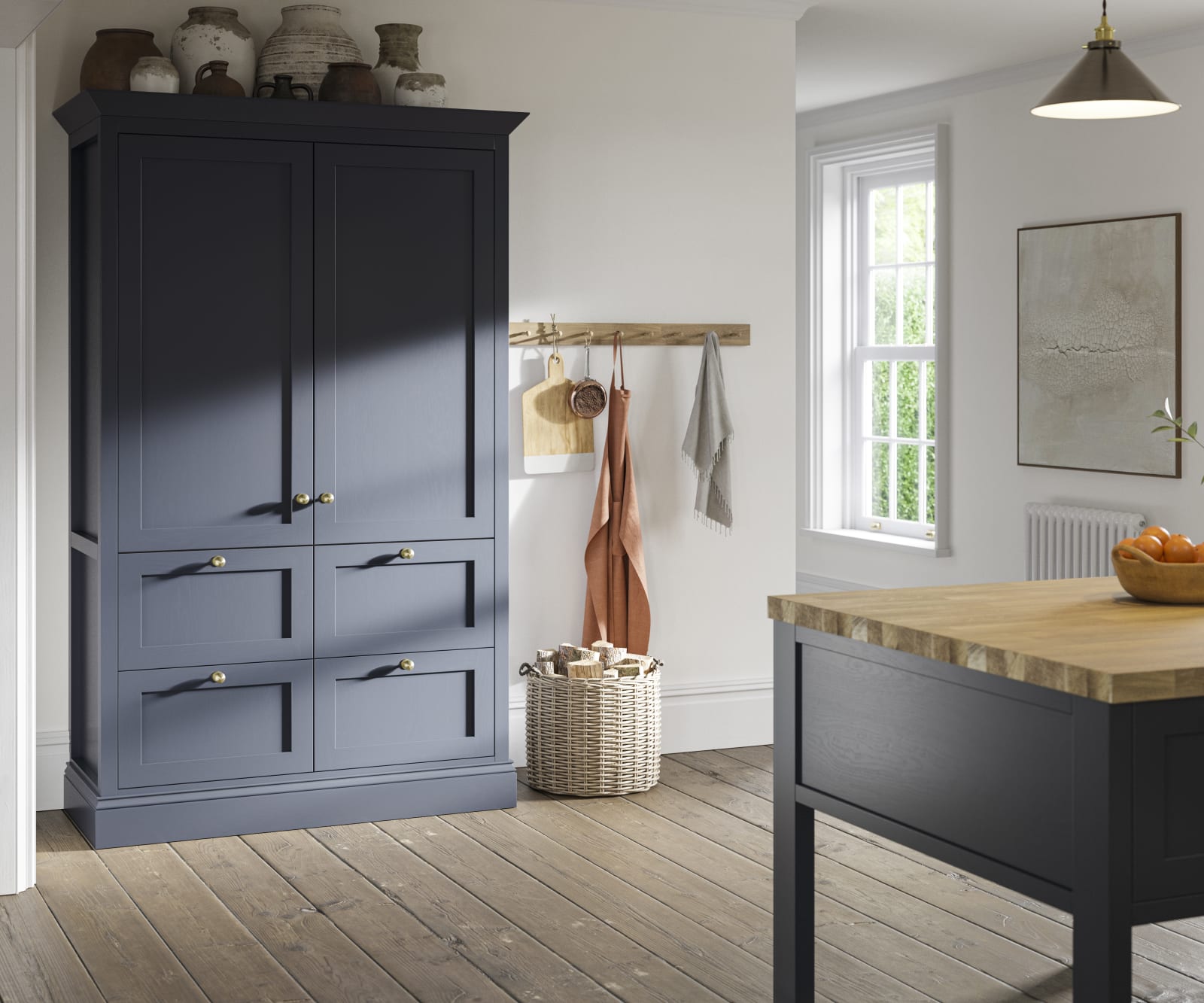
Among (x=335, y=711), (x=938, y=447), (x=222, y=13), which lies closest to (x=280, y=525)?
(x=335, y=711)

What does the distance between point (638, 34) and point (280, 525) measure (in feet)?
6.91

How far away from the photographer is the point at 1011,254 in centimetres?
643

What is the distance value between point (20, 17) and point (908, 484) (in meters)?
4.89

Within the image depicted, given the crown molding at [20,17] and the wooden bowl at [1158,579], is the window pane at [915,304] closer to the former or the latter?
the wooden bowl at [1158,579]

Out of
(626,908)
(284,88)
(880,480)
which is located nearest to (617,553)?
(626,908)

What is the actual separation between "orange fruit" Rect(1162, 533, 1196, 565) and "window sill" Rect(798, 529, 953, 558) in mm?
4014

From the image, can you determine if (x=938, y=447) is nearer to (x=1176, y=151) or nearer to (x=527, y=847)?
(x=1176, y=151)

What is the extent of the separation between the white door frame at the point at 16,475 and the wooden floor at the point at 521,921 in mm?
180

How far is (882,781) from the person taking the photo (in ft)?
8.57

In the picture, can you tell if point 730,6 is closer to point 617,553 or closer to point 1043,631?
point 617,553

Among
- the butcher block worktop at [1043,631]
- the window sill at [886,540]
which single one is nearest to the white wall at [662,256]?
the window sill at [886,540]

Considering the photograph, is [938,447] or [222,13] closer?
[222,13]

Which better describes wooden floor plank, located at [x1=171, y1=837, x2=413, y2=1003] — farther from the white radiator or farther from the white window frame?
the white window frame

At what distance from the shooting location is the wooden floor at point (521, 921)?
310cm
